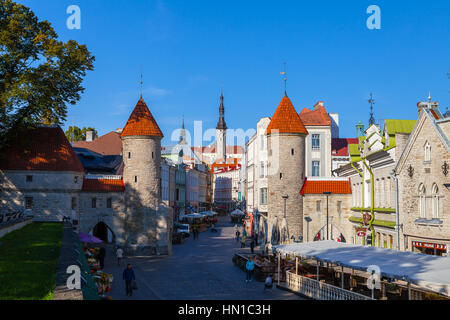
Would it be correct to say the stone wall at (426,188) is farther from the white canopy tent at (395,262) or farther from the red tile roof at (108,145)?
the red tile roof at (108,145)

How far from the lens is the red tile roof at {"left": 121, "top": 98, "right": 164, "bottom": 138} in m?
41.6

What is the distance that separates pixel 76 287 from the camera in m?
11.6

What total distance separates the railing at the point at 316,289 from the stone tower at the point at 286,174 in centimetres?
1652

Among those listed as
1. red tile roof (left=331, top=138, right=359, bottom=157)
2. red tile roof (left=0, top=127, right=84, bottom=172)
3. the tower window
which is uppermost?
red tile roof (left=331, top=138, right=359, bottom=157)

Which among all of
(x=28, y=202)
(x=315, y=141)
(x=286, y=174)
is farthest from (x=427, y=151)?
(x=315, y=141)

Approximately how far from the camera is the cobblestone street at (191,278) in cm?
2311

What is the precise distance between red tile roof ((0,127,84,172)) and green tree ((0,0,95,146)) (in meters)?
2.65

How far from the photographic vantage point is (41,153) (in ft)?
133

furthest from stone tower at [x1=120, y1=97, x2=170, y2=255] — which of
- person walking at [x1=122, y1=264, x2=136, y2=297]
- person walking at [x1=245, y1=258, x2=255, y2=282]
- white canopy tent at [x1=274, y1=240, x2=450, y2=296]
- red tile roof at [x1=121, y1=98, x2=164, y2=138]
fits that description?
white canopy tent at [x1=274, y1=240, x2=450, y2=296]

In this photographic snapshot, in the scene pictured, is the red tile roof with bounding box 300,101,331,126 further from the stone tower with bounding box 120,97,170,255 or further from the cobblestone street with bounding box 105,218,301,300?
the stone tower with bounding box 120,97,170,255

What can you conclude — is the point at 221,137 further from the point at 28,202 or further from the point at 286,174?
the point at 28,202

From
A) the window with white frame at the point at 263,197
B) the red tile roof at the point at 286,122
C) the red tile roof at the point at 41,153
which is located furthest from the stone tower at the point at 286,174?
the red tile roof at the point at 41,153

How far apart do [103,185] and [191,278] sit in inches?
666
